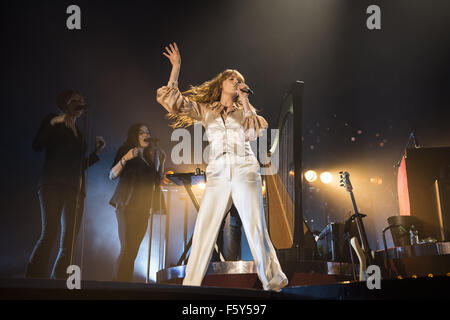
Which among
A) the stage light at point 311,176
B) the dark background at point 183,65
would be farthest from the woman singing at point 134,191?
the stage light at point 311,176

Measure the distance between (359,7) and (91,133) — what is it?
4.12 meters

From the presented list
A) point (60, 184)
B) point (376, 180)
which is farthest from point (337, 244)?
point (376, 180)

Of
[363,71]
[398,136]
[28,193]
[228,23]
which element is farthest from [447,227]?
[28,193]

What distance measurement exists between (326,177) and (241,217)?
7539 millimetres

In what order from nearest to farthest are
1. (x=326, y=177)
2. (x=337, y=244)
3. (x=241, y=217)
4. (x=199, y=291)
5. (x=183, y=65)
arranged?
(x=199, y=291) < (x=241, y=217) < (x=337, y=244) < (x=183, y=65) < (x=326, y=177)

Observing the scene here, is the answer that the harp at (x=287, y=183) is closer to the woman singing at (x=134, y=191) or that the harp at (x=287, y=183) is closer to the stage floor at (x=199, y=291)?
the woman singing at (x=134, y=191)

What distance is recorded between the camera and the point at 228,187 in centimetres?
240

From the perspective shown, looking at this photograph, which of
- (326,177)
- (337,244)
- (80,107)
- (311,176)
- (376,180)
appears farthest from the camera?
(311,176)

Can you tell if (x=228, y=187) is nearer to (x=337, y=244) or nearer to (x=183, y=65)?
(x=337, y=244)

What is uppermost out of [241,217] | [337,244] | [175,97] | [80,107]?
[80,107]

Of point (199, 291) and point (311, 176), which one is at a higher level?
point (311, 176)

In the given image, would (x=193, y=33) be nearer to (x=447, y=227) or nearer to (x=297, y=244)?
(x=297, y=244)

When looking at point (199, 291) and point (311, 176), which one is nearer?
point (199, 291)

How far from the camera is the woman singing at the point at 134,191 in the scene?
147 inches
